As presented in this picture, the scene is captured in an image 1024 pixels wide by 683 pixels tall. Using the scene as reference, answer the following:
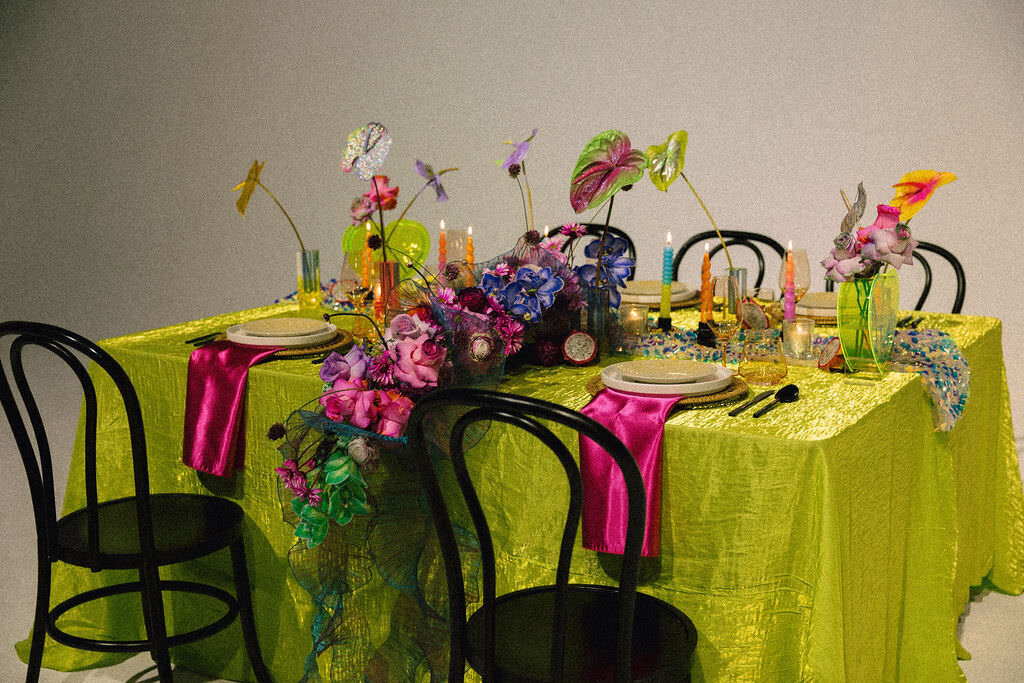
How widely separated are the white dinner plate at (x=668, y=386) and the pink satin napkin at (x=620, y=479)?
46 mm

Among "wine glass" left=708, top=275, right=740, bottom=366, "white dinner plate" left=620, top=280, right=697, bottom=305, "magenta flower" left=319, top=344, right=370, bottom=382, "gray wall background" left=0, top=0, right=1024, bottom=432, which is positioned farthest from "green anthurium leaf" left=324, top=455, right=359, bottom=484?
"gray wall background" left=0, top=0, right=1024, bottom=432

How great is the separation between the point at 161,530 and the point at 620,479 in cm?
→ 94

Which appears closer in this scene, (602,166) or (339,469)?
(339,469)

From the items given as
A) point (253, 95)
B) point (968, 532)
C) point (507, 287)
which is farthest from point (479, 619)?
point (253, 95)

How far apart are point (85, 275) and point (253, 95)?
1532 mm

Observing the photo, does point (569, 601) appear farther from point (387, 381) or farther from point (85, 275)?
point (85, 275)

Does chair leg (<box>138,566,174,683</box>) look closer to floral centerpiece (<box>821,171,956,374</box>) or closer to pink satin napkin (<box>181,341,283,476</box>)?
pink satin napkin (<box>181,341,283,476</box>)

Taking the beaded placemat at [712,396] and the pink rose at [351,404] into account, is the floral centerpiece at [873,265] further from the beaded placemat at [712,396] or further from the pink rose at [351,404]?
the pink rose at [351,404]

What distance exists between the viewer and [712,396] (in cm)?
178

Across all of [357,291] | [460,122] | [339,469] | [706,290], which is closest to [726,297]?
[706,290]

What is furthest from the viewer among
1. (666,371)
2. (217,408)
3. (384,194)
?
(384,194)

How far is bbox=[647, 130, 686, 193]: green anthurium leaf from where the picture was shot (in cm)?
201

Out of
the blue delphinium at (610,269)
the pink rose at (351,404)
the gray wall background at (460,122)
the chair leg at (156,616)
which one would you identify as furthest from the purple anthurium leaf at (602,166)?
the gray wall background at (460,122)

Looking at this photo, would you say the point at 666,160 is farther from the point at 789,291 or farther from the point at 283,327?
the point at 283,327
